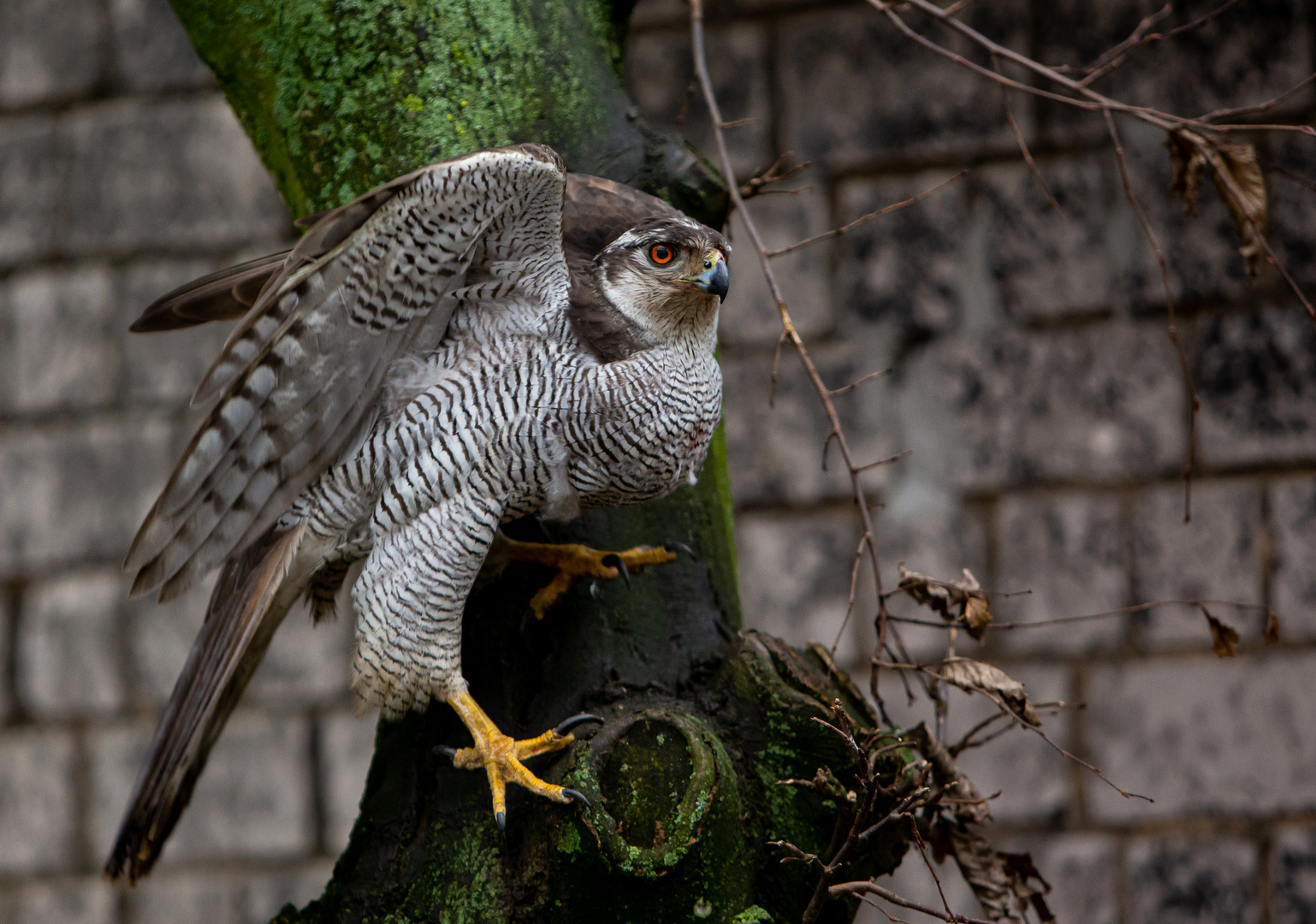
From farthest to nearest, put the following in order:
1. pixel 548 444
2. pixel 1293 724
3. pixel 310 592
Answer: pixel 1293 724 → pixel 310 592 → pixel 548 444

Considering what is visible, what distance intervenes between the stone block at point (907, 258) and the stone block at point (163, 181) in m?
2.00

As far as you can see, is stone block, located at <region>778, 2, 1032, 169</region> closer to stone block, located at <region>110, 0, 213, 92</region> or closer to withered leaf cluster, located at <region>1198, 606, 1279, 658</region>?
withered leaf cluster, located at <region>1198, 606, 1279, 658</region>

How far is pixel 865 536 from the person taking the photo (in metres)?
1.52

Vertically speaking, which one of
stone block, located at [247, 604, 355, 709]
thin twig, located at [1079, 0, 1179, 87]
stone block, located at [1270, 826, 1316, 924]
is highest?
thin twig, located at [1079, 0, 1179, 87]

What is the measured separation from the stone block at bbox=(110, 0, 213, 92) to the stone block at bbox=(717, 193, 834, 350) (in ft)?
6.81

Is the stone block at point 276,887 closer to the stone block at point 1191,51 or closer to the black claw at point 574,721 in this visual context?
the black claw at point 574,721

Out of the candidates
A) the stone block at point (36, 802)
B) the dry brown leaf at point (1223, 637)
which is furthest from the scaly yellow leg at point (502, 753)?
the stone block at point (36, 802)

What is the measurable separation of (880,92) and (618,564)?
2312 millimetres

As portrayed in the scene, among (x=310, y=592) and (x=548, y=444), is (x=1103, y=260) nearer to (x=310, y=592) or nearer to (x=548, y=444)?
(x=548, y=444)

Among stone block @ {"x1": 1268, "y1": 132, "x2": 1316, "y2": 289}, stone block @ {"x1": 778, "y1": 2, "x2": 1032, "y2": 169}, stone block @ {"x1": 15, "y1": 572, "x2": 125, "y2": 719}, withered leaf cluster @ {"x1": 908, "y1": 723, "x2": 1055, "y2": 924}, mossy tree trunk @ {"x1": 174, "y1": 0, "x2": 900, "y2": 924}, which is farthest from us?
stone block @ {"x1": 15, "y1": 572, "x2": 125, "y2": 719}

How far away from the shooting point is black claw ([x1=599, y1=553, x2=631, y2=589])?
1.58m

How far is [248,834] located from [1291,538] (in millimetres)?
3475

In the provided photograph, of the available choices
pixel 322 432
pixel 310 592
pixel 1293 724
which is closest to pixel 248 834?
pixel 310 592

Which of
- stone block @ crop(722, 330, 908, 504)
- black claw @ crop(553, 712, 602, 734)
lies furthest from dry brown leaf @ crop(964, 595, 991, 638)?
stone block @ crop(722, 330, 908, 504)
